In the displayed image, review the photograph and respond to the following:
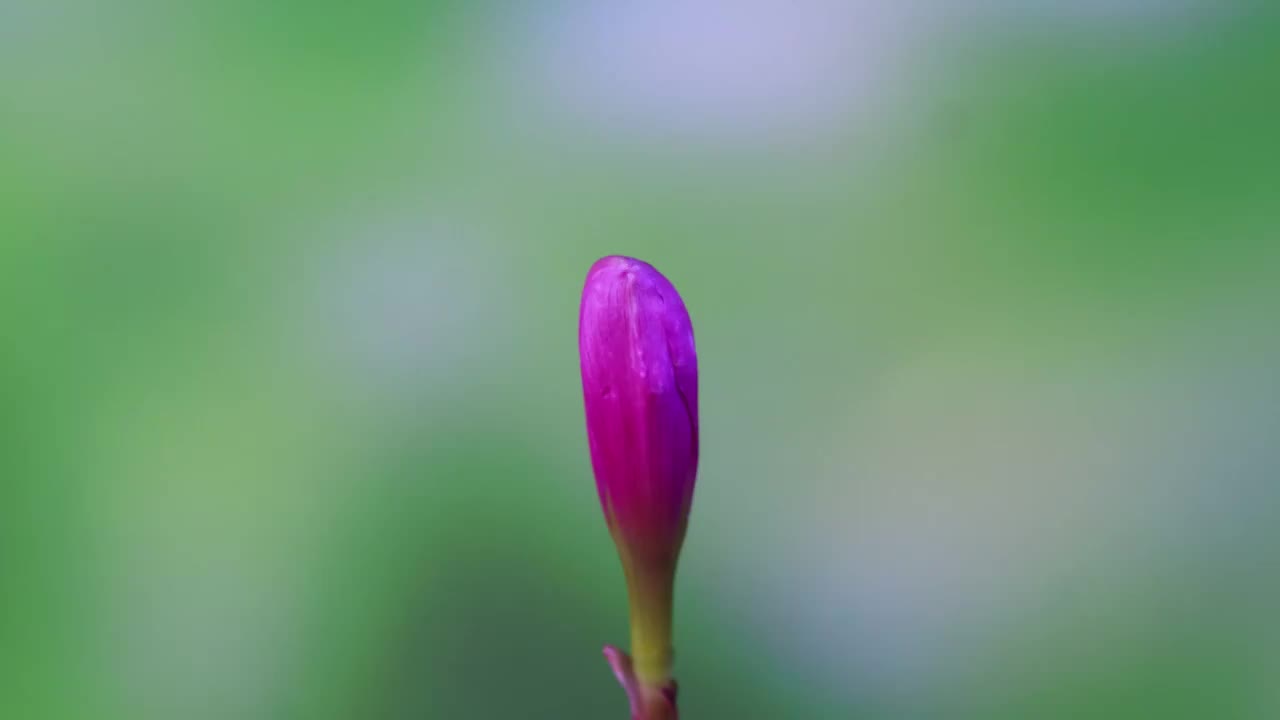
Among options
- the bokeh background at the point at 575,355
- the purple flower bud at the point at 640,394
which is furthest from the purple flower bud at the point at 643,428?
the bokeh background at the point at 575,355

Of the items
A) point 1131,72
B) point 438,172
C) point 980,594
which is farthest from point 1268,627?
point 438,172

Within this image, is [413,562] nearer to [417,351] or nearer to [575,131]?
[417,351]

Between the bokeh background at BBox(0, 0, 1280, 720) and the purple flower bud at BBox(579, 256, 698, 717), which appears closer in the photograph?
the purple flower bud at BBox(579, 256, 698, 717)

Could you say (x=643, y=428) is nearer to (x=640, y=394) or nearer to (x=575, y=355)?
(x=640, y=394)

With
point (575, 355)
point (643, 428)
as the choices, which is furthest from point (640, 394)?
point (575, 355)

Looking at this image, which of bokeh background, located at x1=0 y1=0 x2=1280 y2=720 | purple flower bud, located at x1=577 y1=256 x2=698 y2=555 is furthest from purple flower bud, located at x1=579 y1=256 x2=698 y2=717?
bokeh background, located at x1=0 y1=0 x2=1280 y2=720

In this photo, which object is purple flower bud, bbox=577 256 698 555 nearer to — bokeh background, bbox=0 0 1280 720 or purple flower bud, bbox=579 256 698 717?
purple flower bud, bbox=579 256 698 717
